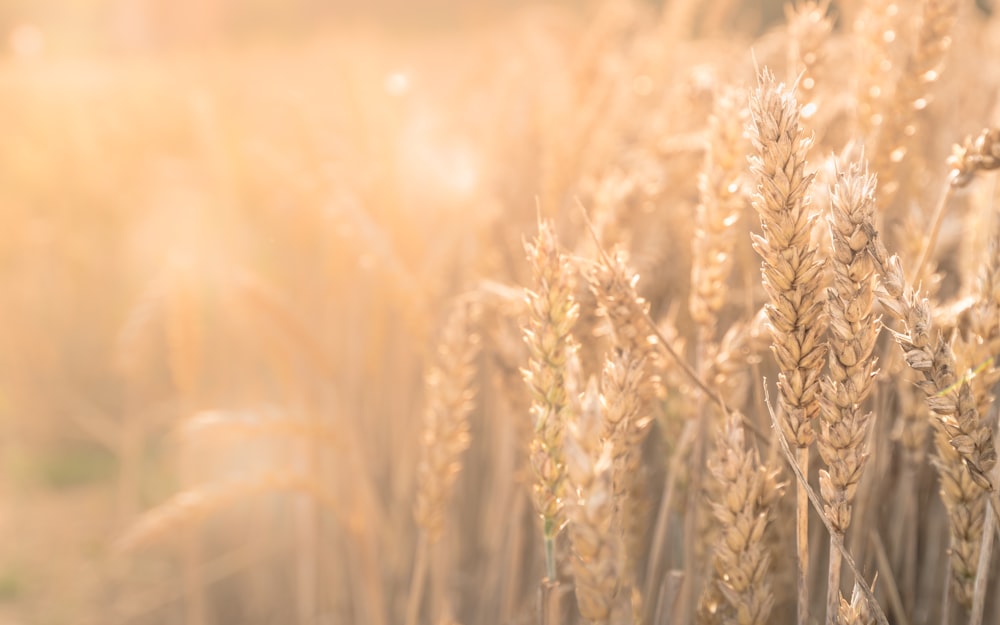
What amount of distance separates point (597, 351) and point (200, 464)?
4.30 ft

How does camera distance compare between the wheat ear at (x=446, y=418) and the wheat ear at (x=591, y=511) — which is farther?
the wheat ear at (x=446, y=418)

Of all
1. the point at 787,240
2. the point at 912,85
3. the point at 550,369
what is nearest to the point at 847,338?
the point at 787,240

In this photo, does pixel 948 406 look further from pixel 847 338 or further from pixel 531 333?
pixel 531 333

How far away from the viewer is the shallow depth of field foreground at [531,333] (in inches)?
22.5

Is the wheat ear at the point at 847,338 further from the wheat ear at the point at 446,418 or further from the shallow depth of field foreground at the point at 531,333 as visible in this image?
the wheat ear at the point at 446,418

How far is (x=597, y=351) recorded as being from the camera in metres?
0.92

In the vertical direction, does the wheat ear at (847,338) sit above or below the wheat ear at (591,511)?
above

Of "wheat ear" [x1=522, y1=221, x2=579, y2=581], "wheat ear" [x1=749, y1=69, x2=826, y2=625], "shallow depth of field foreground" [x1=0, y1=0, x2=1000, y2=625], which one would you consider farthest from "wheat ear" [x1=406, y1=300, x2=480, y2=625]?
"wheat ear" [x1=749, y1=69, x2=826, y2=625]

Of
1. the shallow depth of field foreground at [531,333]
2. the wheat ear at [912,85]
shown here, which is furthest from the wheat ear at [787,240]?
the wheat ear at [912,85]

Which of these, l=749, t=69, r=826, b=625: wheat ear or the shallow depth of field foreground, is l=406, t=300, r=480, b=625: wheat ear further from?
l=749, t=69, r=826, b=625: wheat ear

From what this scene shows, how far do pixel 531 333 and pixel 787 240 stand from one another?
0.60ft

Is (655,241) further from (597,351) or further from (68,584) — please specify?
(68,584)

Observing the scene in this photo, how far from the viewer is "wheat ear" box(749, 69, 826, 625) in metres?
0.53

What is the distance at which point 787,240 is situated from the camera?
533 mm
